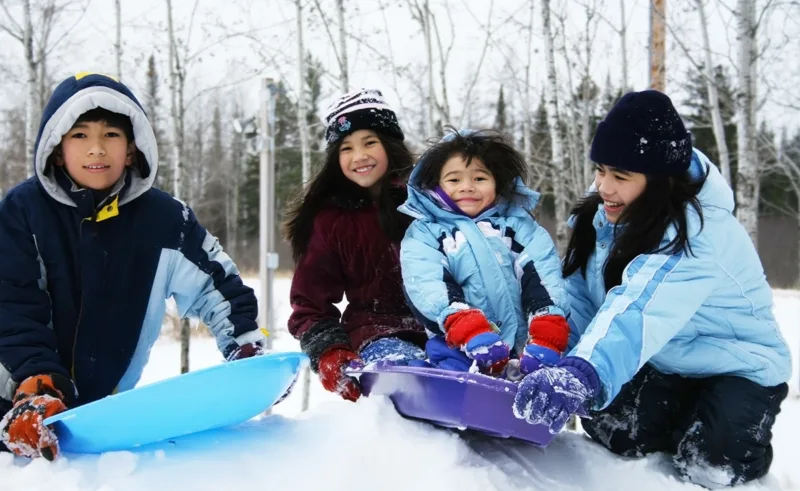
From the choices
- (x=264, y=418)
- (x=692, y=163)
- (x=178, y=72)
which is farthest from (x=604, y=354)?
(x=178, y=72)

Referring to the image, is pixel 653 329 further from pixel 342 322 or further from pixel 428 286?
pixel 342 322

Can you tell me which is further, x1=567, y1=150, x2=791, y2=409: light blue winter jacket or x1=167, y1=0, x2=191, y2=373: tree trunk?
x1=167, y1=0, x2=191, y2=373: tree trunk

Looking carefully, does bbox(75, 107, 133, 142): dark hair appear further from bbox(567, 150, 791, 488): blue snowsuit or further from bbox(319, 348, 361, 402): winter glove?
bbox(567, 150, 791, 488): blue snowsuit

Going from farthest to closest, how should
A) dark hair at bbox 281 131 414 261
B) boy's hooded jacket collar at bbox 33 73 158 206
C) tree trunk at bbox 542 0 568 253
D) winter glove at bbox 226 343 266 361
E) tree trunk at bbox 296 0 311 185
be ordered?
tree trunk at bbox 296 0 311 185 → tree trunk at bbox 542 0 568 253 → dark hair at bbox 281 131 414 261 → winter glove at bbox 226 343 266 361 → boy's hooded jacket collar at bbox 33 73 158 206

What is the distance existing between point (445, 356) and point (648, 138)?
0.94 metres

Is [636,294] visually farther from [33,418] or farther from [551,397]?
[33,418]

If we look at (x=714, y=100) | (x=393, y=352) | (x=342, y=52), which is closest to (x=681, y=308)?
(x=393, y=352)

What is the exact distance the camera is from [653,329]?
5.81ft

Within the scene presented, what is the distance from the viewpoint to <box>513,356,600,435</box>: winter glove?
60.1 inches

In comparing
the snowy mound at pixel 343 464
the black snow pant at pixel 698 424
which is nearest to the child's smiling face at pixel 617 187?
the black snow pant at pixel 698 424

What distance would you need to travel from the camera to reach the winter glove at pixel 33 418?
61.9 inches

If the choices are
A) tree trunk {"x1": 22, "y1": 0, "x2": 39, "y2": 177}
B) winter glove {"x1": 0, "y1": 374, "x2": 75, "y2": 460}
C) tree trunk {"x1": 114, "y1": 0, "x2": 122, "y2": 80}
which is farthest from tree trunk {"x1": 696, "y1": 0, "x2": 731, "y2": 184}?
tree trunk {"x1": 22, "y1": 0, "x2": 39, "y2": 177}

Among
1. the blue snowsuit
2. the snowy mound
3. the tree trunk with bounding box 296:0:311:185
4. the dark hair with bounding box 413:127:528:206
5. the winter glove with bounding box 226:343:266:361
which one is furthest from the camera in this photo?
the tree trunk with bounding box 296:0:311:185

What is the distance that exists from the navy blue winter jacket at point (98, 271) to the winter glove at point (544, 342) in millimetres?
891
